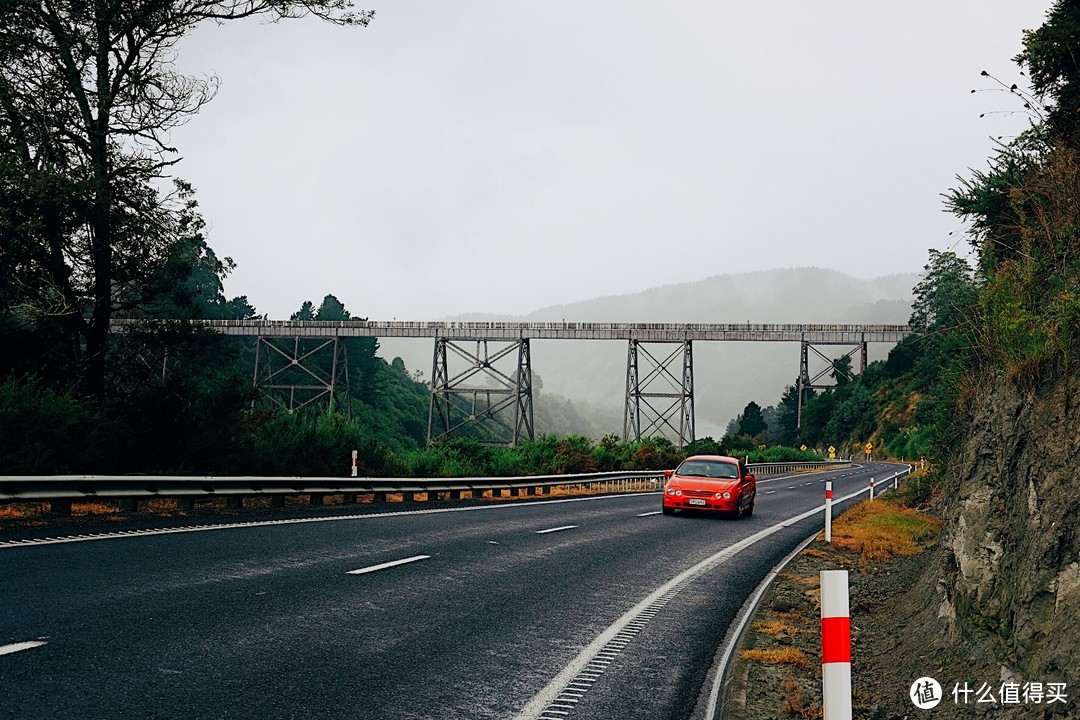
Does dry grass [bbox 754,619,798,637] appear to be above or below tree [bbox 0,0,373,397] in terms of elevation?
below

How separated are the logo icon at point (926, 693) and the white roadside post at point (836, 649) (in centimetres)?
203

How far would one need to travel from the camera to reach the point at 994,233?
1326cm

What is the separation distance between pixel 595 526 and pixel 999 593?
11.4 metres

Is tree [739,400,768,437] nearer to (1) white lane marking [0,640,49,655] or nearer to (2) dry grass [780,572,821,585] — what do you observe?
(2) dry grass [780,572,821,585]

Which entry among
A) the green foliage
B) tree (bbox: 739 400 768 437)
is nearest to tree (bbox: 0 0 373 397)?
the green foliage

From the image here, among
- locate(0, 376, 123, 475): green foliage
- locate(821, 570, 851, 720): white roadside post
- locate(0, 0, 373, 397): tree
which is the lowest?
locate(821, 570, 851, 720): white roadside post

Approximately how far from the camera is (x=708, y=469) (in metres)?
21.5

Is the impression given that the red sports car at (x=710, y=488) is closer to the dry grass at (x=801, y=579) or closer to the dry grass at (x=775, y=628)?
the dry grass at (x=801, y=579)

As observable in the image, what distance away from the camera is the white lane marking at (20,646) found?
5.71 meters

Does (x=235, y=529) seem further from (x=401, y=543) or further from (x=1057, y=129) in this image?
(x=1057, y=129)

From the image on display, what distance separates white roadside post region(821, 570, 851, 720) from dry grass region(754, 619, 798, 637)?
14.2 ft

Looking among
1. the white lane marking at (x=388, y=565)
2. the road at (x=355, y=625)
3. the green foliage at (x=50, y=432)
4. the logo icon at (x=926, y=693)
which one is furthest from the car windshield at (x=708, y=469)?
the logo icon at (x=926, y=693)

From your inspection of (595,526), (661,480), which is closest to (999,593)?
(595,526)

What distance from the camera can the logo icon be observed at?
5.75m
